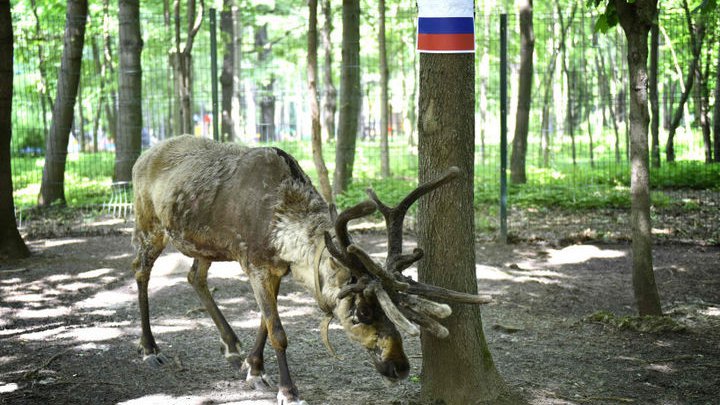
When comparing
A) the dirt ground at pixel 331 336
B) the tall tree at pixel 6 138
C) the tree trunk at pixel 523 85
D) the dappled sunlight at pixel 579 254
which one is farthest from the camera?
the tree trunk at pixel 523 85

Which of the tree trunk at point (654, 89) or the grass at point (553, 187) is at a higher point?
the tree trunk at point (654, 89)

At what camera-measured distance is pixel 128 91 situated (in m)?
13.9

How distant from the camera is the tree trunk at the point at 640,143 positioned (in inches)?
A: 252

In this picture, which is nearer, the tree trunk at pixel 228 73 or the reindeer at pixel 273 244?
the reindeer at pixel 273 244

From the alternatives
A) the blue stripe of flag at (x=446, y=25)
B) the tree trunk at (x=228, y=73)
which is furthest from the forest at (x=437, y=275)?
the tree trunk at (x=228, y=73)

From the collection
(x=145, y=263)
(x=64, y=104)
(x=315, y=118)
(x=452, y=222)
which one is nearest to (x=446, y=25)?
(x=452, y=222)

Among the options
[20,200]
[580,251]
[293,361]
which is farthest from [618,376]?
[20,200]

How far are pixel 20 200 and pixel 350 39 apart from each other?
25.2ft

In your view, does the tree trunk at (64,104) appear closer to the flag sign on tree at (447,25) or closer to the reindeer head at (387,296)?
the flag sign on tree at (447,25)

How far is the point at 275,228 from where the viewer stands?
5.42m

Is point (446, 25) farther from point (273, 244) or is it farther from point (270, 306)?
point (270, 306)

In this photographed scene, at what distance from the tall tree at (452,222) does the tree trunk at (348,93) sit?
8953mm

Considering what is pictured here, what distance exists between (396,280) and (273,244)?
128 centimetres

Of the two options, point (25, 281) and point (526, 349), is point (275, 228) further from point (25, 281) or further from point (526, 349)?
point (25, 281)
